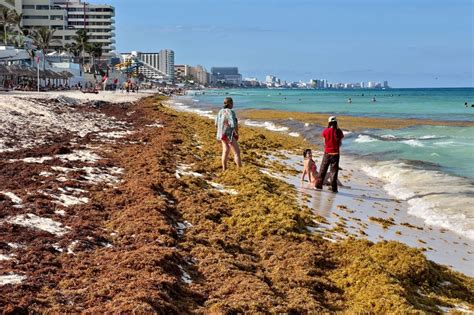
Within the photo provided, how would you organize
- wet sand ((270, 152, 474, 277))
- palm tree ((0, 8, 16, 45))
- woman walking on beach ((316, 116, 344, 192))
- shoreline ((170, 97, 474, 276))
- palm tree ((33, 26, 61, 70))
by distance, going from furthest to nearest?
palm tree ((33, 26, 61, 70)) → palm tree ((0, 8, 16, 45)) → woman walking on beach ((316, 116, 344, 192)) → wet sand ((270, 152, 474, 277)) → shoreline ((170, 97, 474, 276))

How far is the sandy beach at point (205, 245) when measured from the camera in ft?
15.0

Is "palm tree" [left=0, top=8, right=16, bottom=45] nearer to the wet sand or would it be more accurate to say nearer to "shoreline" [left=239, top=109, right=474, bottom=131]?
"shoreline" [left=239, top=109, right=474, bottom=131]

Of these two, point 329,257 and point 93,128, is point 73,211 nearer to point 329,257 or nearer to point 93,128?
point 329,257

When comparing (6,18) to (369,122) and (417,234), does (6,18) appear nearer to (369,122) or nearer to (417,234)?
(369,122)

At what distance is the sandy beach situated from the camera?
458cm

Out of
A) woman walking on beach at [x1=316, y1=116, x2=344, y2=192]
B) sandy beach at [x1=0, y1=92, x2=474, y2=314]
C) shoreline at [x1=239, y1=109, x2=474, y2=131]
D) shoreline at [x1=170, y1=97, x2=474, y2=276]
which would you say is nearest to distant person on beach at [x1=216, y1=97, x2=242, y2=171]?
sandy beach at [x1=0, y1=92, x2=474, y2=314]

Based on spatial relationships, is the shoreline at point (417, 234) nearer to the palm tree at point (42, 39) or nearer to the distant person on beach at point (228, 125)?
the distant person on beach at point (228, 125)

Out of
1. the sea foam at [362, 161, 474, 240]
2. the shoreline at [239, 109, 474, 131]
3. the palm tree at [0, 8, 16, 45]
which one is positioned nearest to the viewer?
the sea foam at [362, 161, 474, 240]

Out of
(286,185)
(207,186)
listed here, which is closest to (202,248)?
(207,186)

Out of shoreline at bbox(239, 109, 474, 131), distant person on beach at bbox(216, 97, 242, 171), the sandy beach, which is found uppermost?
distant person on beach at bbox(216, 97, 242, 171)

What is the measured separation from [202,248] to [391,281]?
2.15 m

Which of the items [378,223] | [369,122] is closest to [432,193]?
[378,223]

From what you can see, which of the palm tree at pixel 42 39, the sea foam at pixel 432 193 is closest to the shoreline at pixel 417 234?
the sea foam at pixel 432 193

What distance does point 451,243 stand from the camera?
7785 mm
